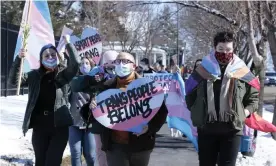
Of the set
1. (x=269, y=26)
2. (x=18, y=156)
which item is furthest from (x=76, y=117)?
(x=269, y=26)

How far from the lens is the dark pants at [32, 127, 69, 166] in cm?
547

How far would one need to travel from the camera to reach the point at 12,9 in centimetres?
3806

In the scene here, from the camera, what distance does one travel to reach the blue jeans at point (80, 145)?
22.6ft

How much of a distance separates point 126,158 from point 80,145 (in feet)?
7.72

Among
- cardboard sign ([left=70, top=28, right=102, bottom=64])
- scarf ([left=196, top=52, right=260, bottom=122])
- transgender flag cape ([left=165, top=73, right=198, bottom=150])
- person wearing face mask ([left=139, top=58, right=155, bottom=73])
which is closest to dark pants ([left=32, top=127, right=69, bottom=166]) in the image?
scarf ([left=196, top=52, right=260, bottom=122])

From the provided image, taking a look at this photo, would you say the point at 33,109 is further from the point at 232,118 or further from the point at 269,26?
the point at 269,26

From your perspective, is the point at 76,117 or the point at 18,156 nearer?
the point at 76,117

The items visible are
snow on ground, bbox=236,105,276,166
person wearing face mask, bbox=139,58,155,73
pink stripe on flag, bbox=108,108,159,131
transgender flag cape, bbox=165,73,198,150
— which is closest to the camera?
pink stripe on flag, bbox=108,108,159,131

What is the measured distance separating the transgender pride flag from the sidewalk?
2.76 meters

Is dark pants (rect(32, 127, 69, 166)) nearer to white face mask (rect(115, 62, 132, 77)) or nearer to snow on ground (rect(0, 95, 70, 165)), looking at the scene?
white face mask (rect(115, 62, 132, 77))

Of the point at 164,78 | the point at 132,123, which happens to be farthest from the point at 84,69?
the point at 164,78

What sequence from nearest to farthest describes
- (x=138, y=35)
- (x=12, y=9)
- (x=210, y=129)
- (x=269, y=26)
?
1. (x=210, y=129)
2. (x=269, y=26)
3. (x=12, y=9)
4. (x=138, y=35)

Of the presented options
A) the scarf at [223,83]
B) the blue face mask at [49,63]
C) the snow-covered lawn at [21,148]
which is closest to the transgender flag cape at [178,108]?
the snow-covered lawn at [21,148]

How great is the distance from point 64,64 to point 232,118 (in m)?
2.01
